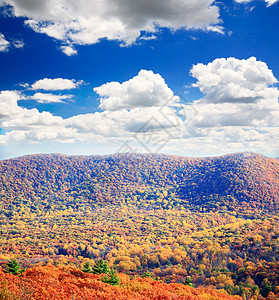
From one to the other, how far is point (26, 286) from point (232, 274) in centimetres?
9861

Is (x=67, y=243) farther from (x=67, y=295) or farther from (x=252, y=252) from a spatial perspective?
(x=67, y=295)

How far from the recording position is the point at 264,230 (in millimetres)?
157625

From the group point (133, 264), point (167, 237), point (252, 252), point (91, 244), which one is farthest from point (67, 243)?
point (252, 252)

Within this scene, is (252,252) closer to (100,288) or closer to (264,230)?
(264,230)

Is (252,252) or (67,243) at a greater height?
(252,252)

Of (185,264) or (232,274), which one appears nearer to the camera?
(232,274)

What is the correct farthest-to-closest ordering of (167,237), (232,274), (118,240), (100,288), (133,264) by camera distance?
(167,237), (118,240), (133,264), (232,274), (100,288)

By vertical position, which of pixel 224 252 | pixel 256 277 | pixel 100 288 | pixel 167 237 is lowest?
pixel 167 237

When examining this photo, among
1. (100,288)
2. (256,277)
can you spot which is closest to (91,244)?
(256,277)

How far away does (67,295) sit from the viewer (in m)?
20.2

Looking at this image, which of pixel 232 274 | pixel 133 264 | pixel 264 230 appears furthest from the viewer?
pixel 264 230

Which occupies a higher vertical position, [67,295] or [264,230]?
[67,295]

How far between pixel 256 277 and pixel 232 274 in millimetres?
11783

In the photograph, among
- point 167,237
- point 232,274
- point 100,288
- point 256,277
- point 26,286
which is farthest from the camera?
point 167,237
